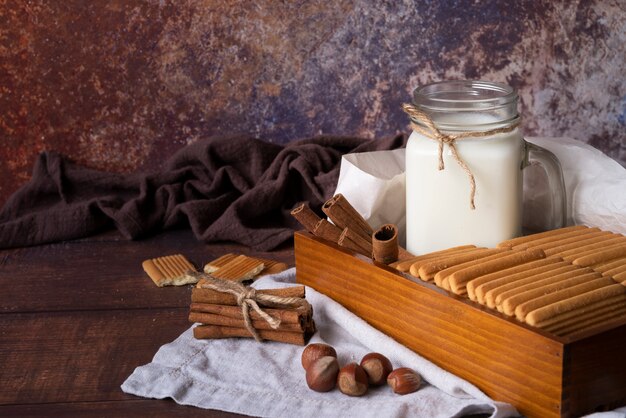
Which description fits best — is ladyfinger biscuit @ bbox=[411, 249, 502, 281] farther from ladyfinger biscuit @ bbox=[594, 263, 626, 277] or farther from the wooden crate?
ladyfinger biscuit @ bbox=[594, 263, 626, 277]

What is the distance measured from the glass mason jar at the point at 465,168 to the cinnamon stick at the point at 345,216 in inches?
3.4

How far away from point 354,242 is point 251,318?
0.22 m

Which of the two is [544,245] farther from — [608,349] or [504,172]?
[608,349]

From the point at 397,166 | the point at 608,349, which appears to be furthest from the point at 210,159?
the point at 608,349

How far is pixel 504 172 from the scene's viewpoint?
1.48 meters

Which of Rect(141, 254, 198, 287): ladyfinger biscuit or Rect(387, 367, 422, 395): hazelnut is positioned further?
Rect(141, 254, 198, 287): ladyfinger biscuit

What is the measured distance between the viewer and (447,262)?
1.34 m

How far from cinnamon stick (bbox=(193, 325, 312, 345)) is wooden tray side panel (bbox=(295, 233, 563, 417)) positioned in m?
0.11

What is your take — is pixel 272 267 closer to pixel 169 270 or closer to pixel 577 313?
pixel 169 270

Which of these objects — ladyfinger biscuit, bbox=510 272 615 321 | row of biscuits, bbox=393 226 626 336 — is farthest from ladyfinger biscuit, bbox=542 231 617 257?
ladyfinger biscuit, bbox=510 272 615 321

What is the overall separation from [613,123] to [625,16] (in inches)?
10.6

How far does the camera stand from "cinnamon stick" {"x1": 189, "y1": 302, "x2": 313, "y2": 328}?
144 centimetres

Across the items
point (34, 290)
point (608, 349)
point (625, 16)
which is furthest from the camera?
point (625, 16)

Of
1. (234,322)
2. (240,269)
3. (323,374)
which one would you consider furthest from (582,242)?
(240,269)
